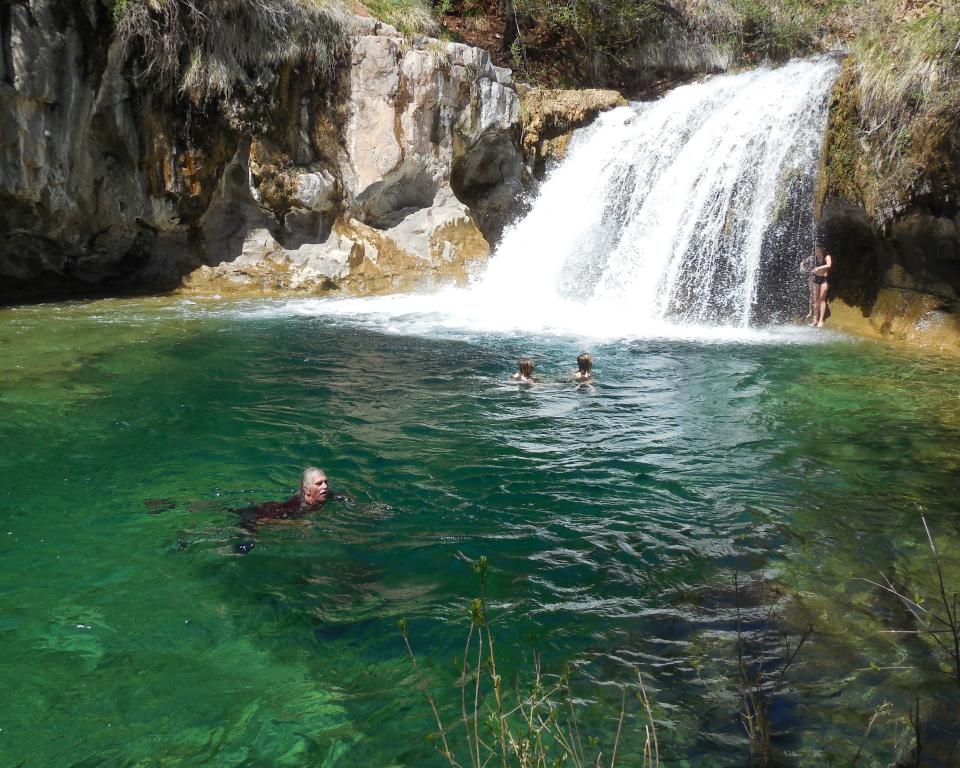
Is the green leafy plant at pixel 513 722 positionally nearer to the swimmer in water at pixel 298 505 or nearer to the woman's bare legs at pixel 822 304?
the swimmer in water at pixel 298 505

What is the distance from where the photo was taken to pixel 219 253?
1469 centimetres

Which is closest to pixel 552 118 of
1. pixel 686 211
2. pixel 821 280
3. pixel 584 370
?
pixel 686 211

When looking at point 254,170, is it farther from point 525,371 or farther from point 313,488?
point 313,488

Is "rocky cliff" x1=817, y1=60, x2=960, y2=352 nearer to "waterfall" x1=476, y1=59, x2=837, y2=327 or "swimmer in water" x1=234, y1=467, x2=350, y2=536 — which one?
"waterfall" x1=476, y1=59, x2=837, y2=327

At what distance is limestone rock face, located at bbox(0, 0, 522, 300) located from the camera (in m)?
11.9

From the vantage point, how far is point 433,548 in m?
4.95

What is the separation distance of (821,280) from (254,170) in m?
9.80

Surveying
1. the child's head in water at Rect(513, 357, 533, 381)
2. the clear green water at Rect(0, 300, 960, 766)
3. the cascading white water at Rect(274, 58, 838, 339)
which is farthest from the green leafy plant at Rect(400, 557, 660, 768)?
the cascading white water at Rect(274, 58, 838, 339)

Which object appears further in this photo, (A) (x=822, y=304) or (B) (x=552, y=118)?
(B) (x=552, y=118)

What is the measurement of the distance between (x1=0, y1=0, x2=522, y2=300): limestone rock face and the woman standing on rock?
653 cm

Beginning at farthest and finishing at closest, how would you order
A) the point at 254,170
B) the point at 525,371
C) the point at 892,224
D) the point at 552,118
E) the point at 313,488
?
Answer: the point at 552,118 → the point at 254,170 → the point at 892,224 → the point at 525,371 → the point at 313,488

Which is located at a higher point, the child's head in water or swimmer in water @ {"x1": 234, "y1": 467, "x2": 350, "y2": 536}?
the child's head in water

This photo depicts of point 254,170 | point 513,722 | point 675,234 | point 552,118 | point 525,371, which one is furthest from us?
point 552,118

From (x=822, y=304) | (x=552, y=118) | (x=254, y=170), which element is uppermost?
(x=552, y=118)
